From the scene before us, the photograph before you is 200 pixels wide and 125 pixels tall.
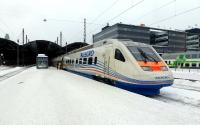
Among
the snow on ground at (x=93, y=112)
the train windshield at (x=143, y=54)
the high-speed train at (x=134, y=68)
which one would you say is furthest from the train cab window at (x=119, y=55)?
the snow on ground at (x=93, y=112)

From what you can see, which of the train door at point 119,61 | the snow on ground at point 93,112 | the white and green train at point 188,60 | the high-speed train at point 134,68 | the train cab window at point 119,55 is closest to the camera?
the snow on ground at point 93,112

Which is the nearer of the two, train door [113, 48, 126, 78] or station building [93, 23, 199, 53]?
train door [113, 48, 126, 78]

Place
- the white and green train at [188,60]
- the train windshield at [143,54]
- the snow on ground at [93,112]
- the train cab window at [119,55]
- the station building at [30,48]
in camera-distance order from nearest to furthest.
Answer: the snow on ground at [93,112], the train windshield at [143,54], the train cab window at [119,55], the station building at [30,48], the white and green train at [188,60]

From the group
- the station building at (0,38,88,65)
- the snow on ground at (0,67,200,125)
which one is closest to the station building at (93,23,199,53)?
the station building at (0,38,88,65)

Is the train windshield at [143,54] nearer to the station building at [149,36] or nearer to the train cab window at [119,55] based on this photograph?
the train cab window at [119,55]

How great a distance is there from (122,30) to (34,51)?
151 ft

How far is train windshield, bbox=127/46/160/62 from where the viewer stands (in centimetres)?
1224

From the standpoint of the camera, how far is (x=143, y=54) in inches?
495

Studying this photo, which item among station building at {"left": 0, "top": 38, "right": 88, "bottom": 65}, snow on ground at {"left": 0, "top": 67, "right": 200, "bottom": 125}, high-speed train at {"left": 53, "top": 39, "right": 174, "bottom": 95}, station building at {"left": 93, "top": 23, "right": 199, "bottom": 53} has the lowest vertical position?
snow on ground at {"left": 0, "top": 67, "right": 200, "bottom": 125}

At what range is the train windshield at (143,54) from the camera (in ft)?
40.2

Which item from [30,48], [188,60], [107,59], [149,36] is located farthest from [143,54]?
[149,36]

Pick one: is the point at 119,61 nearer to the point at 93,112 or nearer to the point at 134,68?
the point at 134,68

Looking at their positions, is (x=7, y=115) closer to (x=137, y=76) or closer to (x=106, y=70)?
(x=137, y=76)

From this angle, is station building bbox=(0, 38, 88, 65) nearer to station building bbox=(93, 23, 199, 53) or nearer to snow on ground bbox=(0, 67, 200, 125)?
station building bbox=(93, 23, 199, 53)
